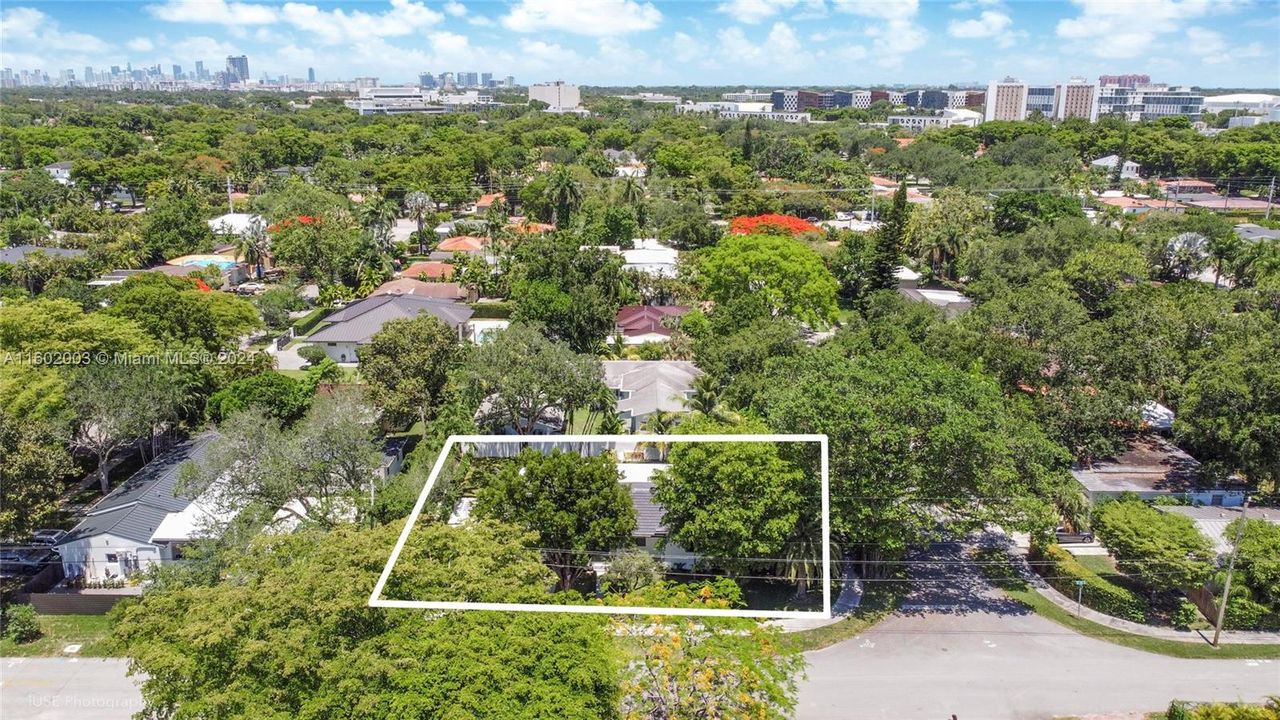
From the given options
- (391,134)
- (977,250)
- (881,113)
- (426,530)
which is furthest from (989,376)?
(881,113)

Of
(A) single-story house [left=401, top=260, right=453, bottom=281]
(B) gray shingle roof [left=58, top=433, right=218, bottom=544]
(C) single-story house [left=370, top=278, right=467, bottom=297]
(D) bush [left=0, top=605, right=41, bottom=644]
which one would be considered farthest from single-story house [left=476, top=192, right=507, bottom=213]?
(D) bush [left=0, top=605, right=41, bottom=644]

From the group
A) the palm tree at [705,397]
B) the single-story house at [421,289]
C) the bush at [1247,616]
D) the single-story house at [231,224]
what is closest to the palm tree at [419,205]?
the single-story house at [231,224]

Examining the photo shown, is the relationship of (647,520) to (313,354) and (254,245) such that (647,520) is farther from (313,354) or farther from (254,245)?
(254,245)

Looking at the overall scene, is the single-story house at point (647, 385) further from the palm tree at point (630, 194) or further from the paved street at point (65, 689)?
the palm tree at point (630, 194)

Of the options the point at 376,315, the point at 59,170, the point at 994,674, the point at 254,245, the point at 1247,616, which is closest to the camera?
the point at 994,674

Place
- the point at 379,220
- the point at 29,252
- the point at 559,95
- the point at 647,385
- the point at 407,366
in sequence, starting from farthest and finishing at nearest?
1. the point at 559,95
2. the point at 379,220
3. the point at 29,252
4. the point at 647,385
5. the point at 407,366

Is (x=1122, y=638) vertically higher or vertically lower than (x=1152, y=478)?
lower

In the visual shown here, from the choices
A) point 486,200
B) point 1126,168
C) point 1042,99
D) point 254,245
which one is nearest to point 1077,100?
point 1042,99
